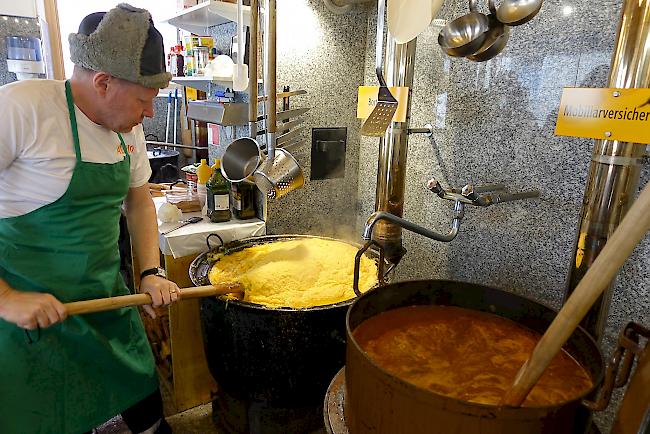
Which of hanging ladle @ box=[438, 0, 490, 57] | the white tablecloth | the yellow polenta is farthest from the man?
hanging ladle @ box=[438, 0, 490, 57]

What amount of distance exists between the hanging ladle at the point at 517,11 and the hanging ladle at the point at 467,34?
6cm

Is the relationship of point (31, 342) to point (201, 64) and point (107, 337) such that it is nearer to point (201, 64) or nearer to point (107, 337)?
point (107, 337)

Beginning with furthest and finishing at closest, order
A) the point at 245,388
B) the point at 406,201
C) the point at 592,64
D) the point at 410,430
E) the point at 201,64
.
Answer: the point at 201,64, the point at 406,201, the point at 245,388, the point at 592,64, the point at 410,430

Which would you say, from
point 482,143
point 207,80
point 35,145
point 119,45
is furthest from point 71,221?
point 482,143

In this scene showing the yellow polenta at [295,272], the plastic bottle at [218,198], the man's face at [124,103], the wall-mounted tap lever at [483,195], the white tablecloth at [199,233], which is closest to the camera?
the man's face at [124,103]

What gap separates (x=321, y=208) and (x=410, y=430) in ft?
5.74

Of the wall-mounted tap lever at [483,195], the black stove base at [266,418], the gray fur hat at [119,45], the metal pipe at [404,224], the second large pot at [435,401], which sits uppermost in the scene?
the gray fur hat at [119,45]

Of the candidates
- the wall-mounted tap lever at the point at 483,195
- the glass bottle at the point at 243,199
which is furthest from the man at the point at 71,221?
the wall-mounted tap lever at the point at 483,195

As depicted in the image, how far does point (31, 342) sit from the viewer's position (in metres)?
1.46

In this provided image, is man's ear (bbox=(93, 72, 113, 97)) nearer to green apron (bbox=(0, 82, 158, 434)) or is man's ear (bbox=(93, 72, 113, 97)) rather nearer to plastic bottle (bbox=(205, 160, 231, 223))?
green apron (bbox=(0, 82, 158, 434))

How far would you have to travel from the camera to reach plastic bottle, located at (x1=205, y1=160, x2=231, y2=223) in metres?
2.35

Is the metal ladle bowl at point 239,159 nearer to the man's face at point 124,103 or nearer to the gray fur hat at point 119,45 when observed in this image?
the man's face at point 124,103

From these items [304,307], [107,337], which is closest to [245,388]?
[304,307]

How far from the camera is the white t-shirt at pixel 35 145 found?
1.33 metres
